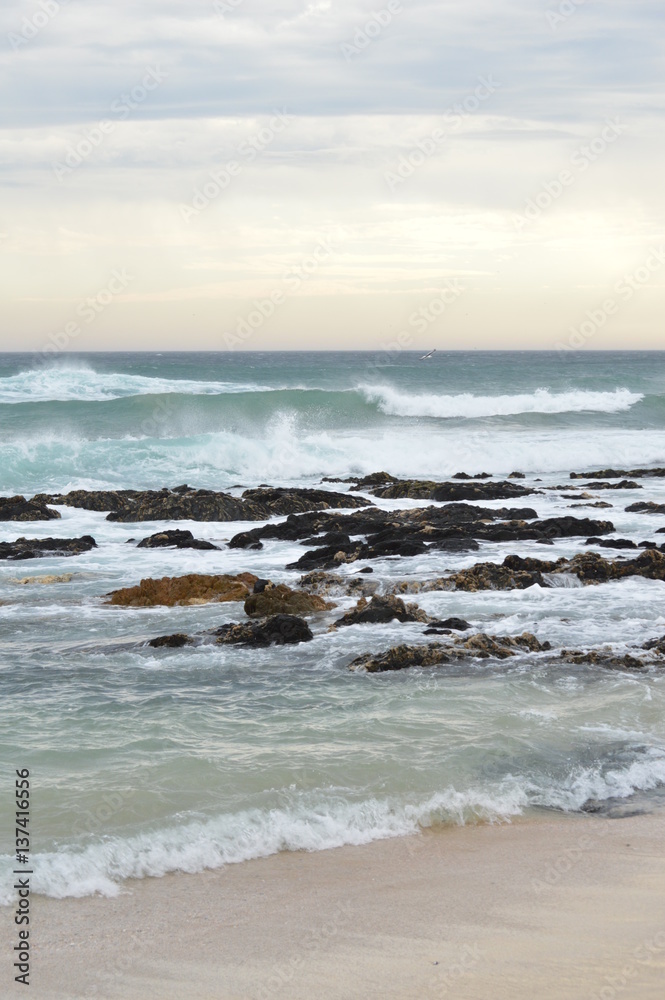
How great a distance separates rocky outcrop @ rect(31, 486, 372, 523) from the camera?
1802cm

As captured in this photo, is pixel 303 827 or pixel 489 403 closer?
pixel 303 827

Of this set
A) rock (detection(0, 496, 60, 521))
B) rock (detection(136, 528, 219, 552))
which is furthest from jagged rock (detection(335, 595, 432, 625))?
rock (detection(0, 496, 60, 521))

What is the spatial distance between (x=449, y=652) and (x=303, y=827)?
3.55 metres

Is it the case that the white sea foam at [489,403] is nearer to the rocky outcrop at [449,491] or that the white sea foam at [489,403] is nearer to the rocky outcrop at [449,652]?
the rocky outcrop at [449,491]

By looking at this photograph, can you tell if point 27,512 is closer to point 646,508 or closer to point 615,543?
point 615,543

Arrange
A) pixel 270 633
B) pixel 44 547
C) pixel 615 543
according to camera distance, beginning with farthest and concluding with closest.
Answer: pixel 44 547, pixel 615 543, pixel 270 633

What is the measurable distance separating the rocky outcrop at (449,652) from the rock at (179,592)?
3138 mm

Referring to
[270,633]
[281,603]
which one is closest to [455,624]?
[270,633]

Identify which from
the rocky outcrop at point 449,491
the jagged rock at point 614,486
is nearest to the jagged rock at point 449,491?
the rocky outcrop at point 449,491

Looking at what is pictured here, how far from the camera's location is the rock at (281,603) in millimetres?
10383

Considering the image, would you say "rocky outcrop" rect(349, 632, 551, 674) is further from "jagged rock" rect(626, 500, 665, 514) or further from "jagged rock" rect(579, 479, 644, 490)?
"jagged rock" rect(579, 479, 644, 490)

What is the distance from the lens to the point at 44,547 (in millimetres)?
14727

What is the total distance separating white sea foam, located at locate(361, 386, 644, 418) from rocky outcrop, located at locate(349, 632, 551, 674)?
32191 mm

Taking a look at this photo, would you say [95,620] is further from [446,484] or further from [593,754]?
[446,484]
